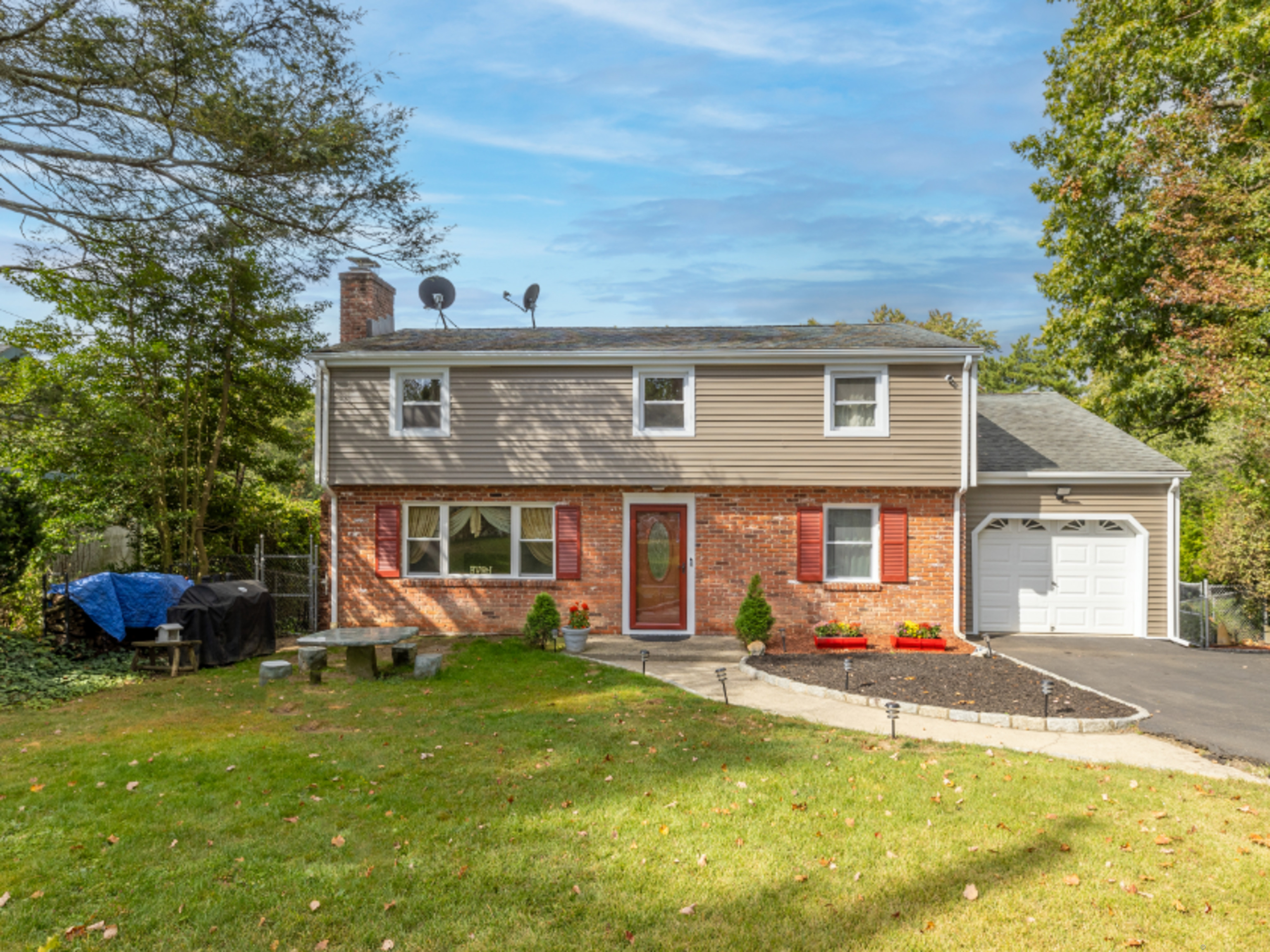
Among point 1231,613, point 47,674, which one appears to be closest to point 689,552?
point 47,674

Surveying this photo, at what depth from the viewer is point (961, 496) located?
12617 mm

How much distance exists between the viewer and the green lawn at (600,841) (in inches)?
152

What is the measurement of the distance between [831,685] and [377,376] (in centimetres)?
931

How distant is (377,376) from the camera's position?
13.2 metres

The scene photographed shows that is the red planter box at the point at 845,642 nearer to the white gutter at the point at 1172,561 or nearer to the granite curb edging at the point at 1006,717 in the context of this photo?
the granite curb edging at the point at 1006,717

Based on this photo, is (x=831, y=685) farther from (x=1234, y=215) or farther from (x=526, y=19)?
(x=1234, y=215)

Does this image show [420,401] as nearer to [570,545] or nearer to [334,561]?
[334,561]

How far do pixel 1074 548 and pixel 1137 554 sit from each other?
110cm

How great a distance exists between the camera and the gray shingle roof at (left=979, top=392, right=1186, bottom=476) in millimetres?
13352

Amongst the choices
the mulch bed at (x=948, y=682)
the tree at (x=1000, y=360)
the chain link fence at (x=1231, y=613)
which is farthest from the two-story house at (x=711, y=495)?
the tree at (x=1000, y=360)

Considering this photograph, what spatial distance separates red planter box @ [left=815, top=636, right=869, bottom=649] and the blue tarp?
10.1 meters

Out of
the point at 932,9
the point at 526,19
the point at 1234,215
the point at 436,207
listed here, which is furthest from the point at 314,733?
the point at 1234,215

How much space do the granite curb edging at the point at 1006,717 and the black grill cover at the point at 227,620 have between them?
8.28 metres

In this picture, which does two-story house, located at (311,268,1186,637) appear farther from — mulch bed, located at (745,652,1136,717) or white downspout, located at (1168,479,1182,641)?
mulch bed, located at (745,652,1136,717)
